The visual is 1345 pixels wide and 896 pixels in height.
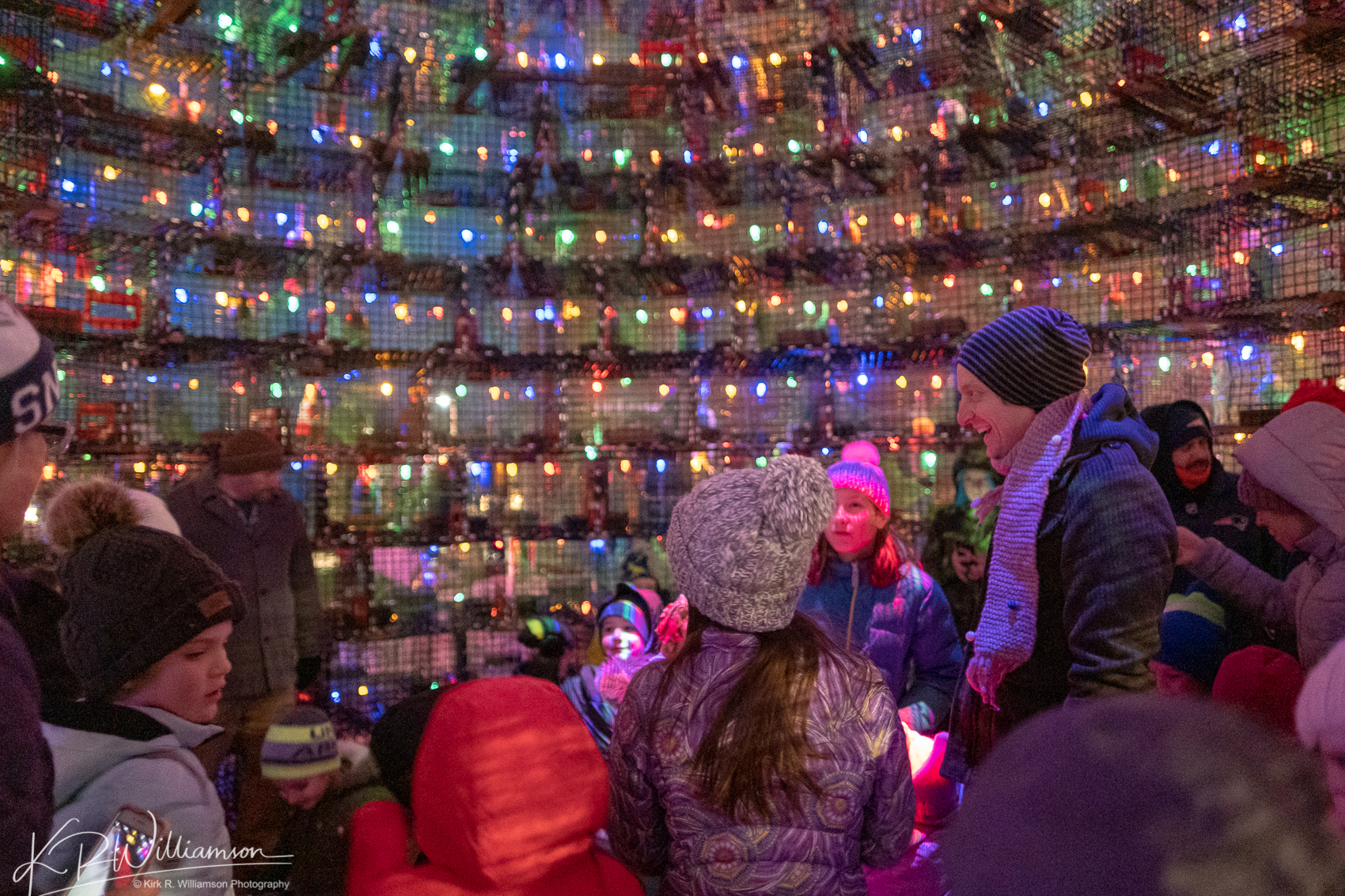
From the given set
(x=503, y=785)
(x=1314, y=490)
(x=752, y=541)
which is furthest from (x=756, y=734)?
(x=1314, y=490)

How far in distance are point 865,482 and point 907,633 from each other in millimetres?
521

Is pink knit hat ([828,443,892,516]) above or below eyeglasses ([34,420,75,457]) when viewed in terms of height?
below

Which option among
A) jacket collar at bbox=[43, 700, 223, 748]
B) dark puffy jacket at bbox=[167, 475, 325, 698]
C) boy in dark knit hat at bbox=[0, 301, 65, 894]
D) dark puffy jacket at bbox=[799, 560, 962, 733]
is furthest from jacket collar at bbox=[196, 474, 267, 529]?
dark puffy jacket at bbox=[799, 560, 962, 733]

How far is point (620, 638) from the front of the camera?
3029 mm

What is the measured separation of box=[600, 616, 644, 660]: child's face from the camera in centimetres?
301

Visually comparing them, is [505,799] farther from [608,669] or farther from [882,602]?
[882,602]

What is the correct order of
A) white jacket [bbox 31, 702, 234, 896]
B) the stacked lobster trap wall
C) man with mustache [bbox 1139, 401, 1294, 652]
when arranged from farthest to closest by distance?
the stacked lobster trap wall < man with mustache [bbox 1139, 401, 1294, 652] < white jacket [bbox 31, 702, 234, 896]

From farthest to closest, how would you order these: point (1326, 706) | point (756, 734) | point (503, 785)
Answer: point (756, 734) → point (503, 785) → point (1326, 706)

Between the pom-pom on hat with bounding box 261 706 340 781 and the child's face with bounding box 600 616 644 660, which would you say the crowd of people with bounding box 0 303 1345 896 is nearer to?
the pom-pom on hat with bounding box 261 706 340 781

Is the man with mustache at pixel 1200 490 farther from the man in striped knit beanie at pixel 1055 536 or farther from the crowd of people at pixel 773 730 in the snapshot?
the man in striped knit beanie at pixel 1055 536

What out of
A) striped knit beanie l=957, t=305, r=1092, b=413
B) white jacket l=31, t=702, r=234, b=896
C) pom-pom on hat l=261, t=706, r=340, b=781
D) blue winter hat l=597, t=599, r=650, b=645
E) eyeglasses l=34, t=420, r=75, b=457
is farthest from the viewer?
blue winter hat l=597, t=599, r=650, b=645

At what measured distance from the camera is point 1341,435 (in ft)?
6.19

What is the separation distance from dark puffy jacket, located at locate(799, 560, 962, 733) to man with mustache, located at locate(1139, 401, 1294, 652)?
125cm

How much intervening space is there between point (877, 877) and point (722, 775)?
0.80 m
